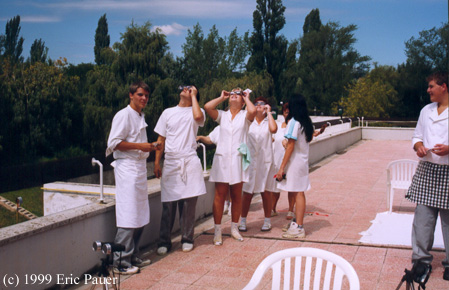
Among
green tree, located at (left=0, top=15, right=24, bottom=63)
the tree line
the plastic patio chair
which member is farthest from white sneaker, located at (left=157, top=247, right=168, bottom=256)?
green tree, located at (left=0, top=15, right=24, bottom=63)

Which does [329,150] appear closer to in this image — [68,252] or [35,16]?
[68,252]

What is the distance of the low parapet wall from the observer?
372 centimetres


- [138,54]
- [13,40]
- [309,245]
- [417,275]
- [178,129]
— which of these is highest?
[13,40]

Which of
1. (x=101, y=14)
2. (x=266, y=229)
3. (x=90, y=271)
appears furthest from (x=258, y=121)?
(x=101, y=14)

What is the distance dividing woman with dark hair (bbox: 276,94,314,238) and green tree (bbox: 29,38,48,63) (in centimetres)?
4467

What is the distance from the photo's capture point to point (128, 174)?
4715mm

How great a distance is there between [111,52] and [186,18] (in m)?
25.4

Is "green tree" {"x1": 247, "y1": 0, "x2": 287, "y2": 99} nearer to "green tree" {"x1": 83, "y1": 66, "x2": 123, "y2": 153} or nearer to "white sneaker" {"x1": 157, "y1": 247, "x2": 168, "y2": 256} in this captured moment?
"green tree" {"x1": 83, "y1": 66, "x2": 123, "y2": 153}

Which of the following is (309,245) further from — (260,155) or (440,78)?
(440,78)

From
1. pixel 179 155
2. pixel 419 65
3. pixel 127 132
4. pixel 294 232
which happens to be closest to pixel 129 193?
pixel 127 132

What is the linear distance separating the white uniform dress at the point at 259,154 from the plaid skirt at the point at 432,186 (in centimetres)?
208

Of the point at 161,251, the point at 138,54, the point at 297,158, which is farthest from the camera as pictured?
the point at 138,54

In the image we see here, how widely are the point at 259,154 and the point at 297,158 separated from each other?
1.80 feet

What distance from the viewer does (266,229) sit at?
6.25m
